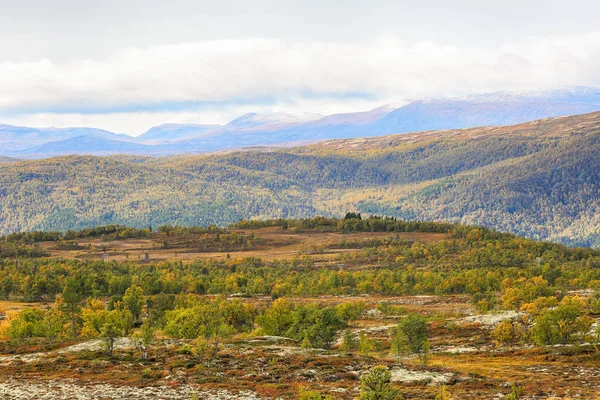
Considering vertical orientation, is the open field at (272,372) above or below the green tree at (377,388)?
below

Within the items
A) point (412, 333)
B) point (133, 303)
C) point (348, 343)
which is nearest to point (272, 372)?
point (412, 333)

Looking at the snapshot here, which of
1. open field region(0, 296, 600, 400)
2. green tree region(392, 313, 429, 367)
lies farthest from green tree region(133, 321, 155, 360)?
green tree region(392, 313, 429, 367)

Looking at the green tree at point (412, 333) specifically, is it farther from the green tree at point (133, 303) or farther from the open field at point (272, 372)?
the green tree at point (133, 303)

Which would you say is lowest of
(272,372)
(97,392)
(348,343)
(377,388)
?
(348,343)

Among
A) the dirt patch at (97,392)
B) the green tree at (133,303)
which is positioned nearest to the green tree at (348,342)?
the dirt patch at (97,392)

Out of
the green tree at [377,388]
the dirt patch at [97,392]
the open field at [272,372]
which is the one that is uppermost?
the green tree at [377,388]

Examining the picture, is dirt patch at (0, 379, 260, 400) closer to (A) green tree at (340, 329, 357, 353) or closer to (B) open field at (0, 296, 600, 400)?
(B) open field at (0, 296, 600, 400)

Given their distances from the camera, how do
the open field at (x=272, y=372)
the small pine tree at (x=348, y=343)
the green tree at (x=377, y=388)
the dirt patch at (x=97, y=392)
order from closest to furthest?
the green tree at (x=377, y=388) → the dirt patch at (x=97, y=392) → the open field at (x=272, y=372) → the small pine tree at (x=348, y=343)

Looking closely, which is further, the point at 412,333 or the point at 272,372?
the point at 412,333

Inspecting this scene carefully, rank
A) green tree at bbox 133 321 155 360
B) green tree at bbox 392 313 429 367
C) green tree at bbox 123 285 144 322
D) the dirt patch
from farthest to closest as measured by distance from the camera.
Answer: green tree at bbox 123 285 144 322 → green tree at bbox 392 313 429 367 → green tree at bbox 133 321 155 360 → the dirt patch

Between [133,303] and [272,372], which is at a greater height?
[272,372]

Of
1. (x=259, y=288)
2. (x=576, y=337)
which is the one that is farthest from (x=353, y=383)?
(x=259, y=288)

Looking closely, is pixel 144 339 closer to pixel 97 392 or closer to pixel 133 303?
pixel 97 392

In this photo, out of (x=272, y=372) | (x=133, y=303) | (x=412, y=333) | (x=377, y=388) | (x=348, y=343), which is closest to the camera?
(x=377, y=388)
